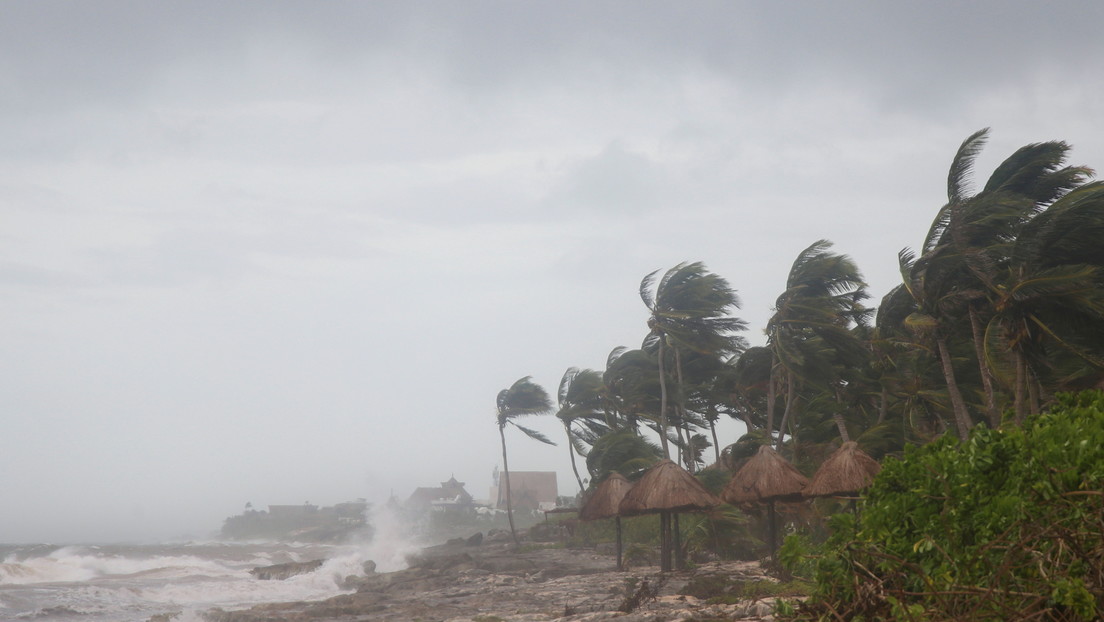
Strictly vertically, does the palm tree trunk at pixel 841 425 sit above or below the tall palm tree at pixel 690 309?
below

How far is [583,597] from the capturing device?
15.5 m

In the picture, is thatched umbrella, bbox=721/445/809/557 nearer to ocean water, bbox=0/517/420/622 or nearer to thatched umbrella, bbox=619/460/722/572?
thatched umbrella, bbox=619/460/722/572

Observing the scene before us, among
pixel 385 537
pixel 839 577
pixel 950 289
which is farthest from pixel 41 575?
pixel 839 577

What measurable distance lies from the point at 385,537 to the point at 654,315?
130 ft

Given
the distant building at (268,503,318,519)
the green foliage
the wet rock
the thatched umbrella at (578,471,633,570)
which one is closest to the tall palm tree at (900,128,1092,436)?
the thatched umbrella at (578,471,633,570)

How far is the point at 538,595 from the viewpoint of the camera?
16.7m

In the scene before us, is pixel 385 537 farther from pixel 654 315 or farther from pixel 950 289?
pixel 950 289

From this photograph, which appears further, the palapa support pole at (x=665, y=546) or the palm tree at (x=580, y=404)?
the palm tree at (x=580, y=404)

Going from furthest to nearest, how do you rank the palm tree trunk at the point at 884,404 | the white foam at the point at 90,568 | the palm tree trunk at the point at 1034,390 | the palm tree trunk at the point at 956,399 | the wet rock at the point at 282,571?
1. the white foam at the point at 90,568
2. the wet rock at the point at 282,571
3. the palm tree trunk at the point at 884,404
4. the palm tree trunk at the point at 956,399
5. the palm tree trunk at the point at 1034,390

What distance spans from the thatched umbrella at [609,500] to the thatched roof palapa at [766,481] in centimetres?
380

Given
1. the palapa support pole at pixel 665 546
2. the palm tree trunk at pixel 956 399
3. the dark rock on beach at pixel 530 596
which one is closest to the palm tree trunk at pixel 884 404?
the palm tree trunk at pixel 956 399

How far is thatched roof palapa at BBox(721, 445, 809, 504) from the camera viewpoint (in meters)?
16.0

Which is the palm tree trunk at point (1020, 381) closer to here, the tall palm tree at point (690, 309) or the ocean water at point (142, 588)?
the tall palm tree at point (690, 309)

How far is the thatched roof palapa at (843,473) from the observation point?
1450 cm
